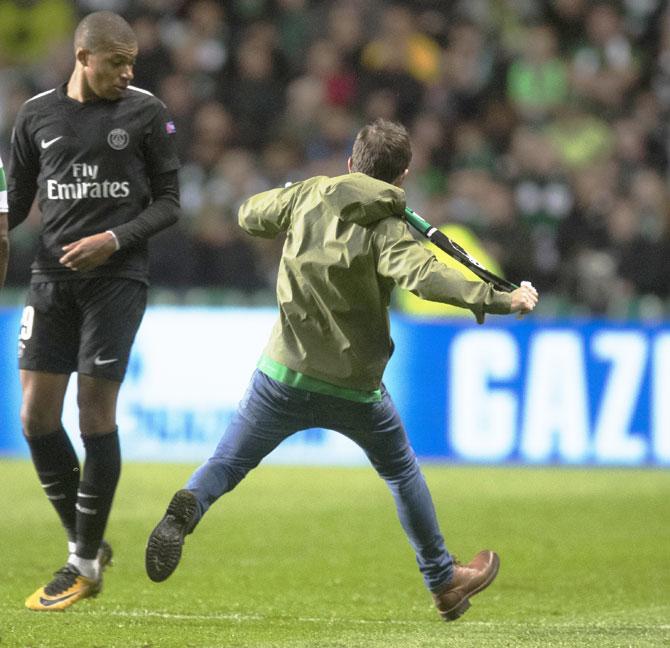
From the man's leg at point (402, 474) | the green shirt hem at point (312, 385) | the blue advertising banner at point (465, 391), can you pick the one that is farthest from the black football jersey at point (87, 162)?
the blue advertising banner at point (465, 391)

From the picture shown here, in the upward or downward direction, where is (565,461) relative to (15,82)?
downward

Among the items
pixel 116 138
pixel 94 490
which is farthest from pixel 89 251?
pixel 94 490

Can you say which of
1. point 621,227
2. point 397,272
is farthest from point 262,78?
point 397,272

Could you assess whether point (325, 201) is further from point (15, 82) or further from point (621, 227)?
point (15, 82)

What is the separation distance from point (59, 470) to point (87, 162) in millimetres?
1394

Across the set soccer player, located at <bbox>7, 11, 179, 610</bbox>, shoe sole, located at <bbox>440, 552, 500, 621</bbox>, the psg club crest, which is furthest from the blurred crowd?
shoe sole, located at <bbox>440, 552, 500, 621</bbox>

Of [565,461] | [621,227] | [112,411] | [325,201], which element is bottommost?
[565,461]

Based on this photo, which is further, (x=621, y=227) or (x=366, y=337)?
(x=621, y=227)

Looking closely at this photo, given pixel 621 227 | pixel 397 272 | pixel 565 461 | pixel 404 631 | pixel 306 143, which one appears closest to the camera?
pixel 397 272

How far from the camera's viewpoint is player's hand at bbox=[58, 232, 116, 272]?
632 cm

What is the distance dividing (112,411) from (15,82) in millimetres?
9235

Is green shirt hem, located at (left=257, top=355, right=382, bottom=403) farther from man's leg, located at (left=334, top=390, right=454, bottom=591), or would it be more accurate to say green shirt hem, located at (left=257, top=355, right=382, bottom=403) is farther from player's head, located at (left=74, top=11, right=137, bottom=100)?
player's head, located at (left=74, top=11, right=137, bottom=100)

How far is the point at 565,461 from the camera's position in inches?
501

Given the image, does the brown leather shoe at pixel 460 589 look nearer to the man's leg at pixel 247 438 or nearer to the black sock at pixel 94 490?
the man's leg at pixel 247 438
